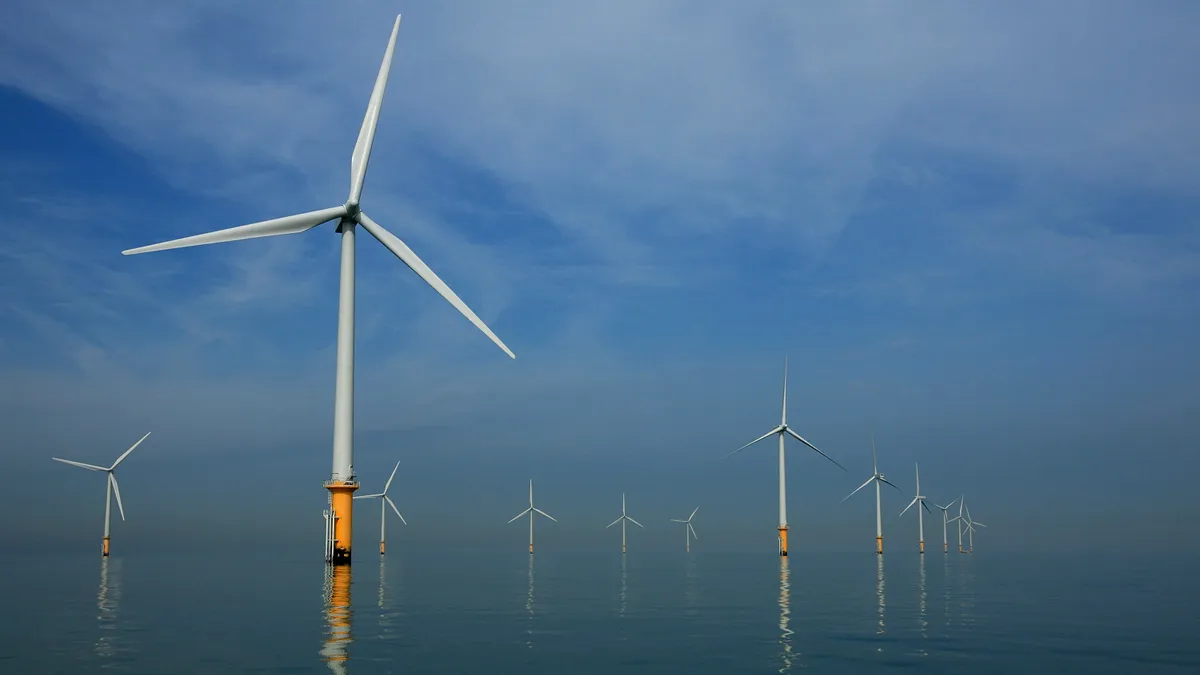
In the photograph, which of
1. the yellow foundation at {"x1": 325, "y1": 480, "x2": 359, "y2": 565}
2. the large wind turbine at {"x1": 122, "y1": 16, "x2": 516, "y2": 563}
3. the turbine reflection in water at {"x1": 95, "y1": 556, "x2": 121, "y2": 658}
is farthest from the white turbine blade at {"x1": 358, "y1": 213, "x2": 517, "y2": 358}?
the turbine reflection in water at {"x1": 95, "y1": 556, "x2": 121, "y2": 658}

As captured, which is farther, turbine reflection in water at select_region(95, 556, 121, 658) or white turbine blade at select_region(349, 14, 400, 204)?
white turbine blade at select_region(349, 14, 400, 204)

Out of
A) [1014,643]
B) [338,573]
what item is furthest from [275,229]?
[1014,643]

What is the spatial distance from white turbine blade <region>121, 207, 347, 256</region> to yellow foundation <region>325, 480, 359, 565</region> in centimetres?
2029

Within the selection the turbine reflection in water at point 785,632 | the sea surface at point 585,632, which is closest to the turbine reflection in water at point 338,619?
the sea surface at point 585,632

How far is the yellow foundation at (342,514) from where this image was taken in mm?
69812

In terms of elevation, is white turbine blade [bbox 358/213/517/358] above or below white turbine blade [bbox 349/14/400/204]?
below

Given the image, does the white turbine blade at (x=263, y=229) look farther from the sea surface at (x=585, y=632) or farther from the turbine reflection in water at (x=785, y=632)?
the turbine reflection in water at (x=785, y=632)

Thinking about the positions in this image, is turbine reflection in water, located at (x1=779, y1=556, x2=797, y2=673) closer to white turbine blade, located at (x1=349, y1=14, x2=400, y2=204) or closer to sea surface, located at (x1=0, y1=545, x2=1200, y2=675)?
sea surface, located at (x1=0, y1=545, x2=1200, y2=675)

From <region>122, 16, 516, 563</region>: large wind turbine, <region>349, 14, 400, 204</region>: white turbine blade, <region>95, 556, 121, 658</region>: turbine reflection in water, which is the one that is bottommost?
<region>95, 556, 121, 658</region>: turbine reflection in water

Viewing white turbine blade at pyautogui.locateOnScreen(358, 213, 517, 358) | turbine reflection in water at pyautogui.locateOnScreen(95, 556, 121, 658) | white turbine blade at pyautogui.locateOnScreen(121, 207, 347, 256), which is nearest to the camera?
turbine reflection in water at pyautogui.locateOnScreen(95, 556, 121, 658)

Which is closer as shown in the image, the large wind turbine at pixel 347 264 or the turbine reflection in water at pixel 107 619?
the turbine reflection in water at pixel 107 619

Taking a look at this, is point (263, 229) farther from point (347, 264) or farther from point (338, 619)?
point (338, 619)

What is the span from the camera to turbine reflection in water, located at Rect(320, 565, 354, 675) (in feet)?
98.7

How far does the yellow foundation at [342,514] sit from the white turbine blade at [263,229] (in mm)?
20294
